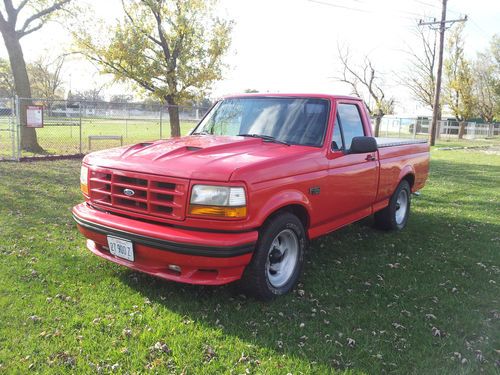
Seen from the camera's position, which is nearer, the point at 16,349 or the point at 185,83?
the point at 16,349

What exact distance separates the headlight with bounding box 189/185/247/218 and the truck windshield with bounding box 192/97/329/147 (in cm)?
136

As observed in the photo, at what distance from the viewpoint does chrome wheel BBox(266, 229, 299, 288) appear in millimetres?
4168

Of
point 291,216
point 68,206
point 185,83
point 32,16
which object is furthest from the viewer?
point 185,83

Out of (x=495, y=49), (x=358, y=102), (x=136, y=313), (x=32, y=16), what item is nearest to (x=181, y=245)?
(x=136, y=313)

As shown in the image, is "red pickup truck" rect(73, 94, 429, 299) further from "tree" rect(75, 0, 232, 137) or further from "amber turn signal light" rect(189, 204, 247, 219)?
"tree" rect(75, 0, 232, 137)

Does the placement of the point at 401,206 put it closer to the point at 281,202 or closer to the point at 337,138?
the point at 337,138

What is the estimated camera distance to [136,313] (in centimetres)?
375

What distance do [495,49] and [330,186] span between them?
51079mm

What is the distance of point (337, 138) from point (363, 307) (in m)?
1.88

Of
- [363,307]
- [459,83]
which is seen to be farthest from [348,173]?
[459,83]

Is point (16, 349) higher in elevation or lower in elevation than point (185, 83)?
lower

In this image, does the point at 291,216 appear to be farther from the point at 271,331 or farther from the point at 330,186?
the point at 271,331

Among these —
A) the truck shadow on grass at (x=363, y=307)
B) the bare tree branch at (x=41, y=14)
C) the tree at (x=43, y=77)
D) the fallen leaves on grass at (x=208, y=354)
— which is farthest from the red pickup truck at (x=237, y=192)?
the tree at (x=43, y=77)

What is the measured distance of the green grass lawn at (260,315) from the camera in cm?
317
